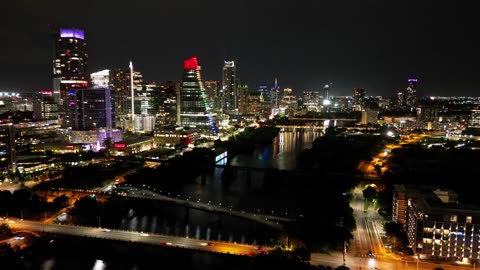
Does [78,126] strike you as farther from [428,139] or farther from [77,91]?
[428,139]

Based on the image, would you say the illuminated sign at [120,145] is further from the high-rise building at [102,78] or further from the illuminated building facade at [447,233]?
the illuminated building facade at [447,233]

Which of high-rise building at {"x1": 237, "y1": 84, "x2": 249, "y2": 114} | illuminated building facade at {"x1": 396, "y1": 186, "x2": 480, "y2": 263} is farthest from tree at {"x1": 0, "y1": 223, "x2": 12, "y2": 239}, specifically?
high-rise building at {"x1": 237, "y1": 84, "x2": 249, "y2": 114}

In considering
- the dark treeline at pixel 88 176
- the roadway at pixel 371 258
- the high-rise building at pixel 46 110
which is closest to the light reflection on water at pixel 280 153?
the dark treeline at pixel 88 176

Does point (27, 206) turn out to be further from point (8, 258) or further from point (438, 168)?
point (438, 168)

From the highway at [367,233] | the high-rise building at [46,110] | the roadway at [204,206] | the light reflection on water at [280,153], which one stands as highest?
the high-rise building at [46,110]

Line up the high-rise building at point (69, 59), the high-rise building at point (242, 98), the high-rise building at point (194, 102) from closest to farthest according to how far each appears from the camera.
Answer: the high-rise building at point (194, 102), the high-rise building at point (69, 59), the high-rise building at point (242, 98)

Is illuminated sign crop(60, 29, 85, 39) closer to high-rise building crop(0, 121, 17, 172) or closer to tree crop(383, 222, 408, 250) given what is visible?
high-rise building crop(0, 121, 17, 172)

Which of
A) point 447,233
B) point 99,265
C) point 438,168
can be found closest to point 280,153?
point 438,168
